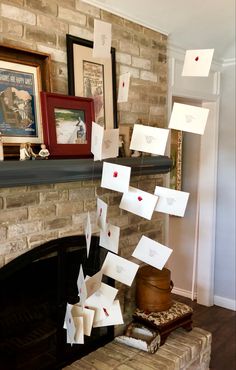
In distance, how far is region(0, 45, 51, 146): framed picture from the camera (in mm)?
1660

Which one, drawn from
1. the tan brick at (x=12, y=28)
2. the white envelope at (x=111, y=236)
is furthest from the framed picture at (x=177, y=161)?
the tan brick at (x=12, y=28)

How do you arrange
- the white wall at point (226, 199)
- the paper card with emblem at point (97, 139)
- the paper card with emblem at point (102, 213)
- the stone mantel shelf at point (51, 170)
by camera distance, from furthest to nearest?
the white wall at point (226, 199), the paper card with emblem at point (102, 213), the paper card with emblem at point (97, 139), the stone mantel shelf at point (51, 170)

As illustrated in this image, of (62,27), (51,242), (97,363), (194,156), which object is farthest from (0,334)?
(194,156)

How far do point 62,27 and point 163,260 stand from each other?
1.31 m

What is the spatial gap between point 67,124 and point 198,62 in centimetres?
70

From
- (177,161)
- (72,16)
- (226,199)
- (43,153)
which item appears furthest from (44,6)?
(226,199)

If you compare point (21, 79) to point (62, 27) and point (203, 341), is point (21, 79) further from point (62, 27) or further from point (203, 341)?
point (203, 341)

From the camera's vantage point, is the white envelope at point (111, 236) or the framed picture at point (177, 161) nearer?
the white envelope at point (111, 236)

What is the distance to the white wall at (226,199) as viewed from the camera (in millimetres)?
3494

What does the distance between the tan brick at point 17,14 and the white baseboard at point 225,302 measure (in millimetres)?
3037

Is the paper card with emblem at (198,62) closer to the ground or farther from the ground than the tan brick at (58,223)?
farther from the ground

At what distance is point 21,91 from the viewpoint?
5.63 feet

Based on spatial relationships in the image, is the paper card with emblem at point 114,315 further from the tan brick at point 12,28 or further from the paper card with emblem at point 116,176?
the tan brick at point 12,28

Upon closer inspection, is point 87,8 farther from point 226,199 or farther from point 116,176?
point 226,199
